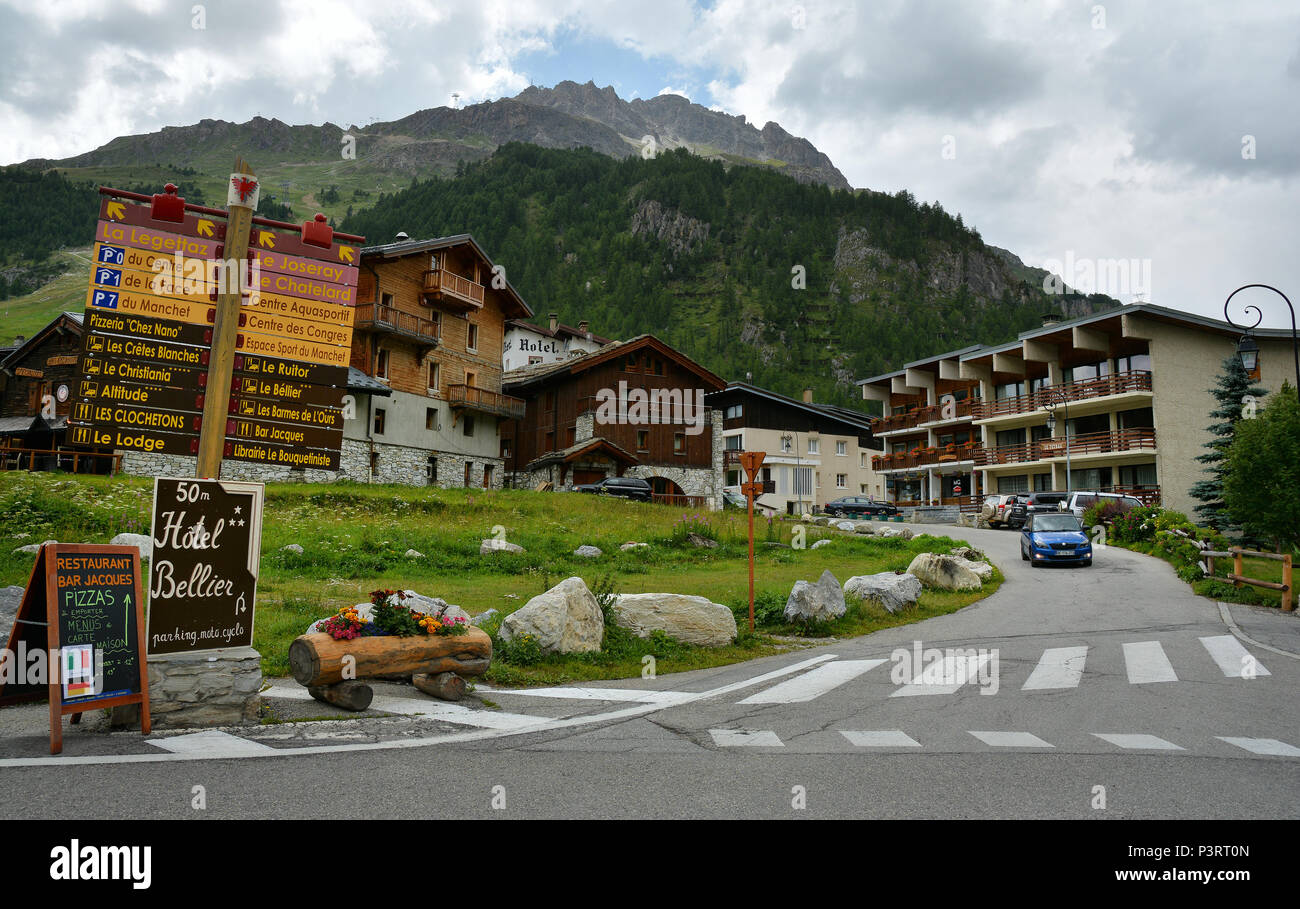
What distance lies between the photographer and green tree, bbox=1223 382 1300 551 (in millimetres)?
19609

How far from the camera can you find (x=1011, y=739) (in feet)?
24.2

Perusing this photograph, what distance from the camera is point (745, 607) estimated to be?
16.0 metres

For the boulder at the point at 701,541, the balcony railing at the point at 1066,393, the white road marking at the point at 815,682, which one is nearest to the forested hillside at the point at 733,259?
the balcony railing at the point at 1066,393

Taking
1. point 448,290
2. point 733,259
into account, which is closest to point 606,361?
point 448,290

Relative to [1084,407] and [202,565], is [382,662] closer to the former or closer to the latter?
[202,565]

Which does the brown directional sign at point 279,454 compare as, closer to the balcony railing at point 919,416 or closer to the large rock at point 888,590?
the large rock at point 888,590

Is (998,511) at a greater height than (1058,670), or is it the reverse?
(998,511)

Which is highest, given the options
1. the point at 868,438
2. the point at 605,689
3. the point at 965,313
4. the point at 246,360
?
the point at 965,313

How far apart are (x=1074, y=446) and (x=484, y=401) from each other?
36.6m

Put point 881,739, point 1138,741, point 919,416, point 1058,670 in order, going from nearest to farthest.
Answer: point 1138,741
point 881,739
point 1058,670
point 919,416
